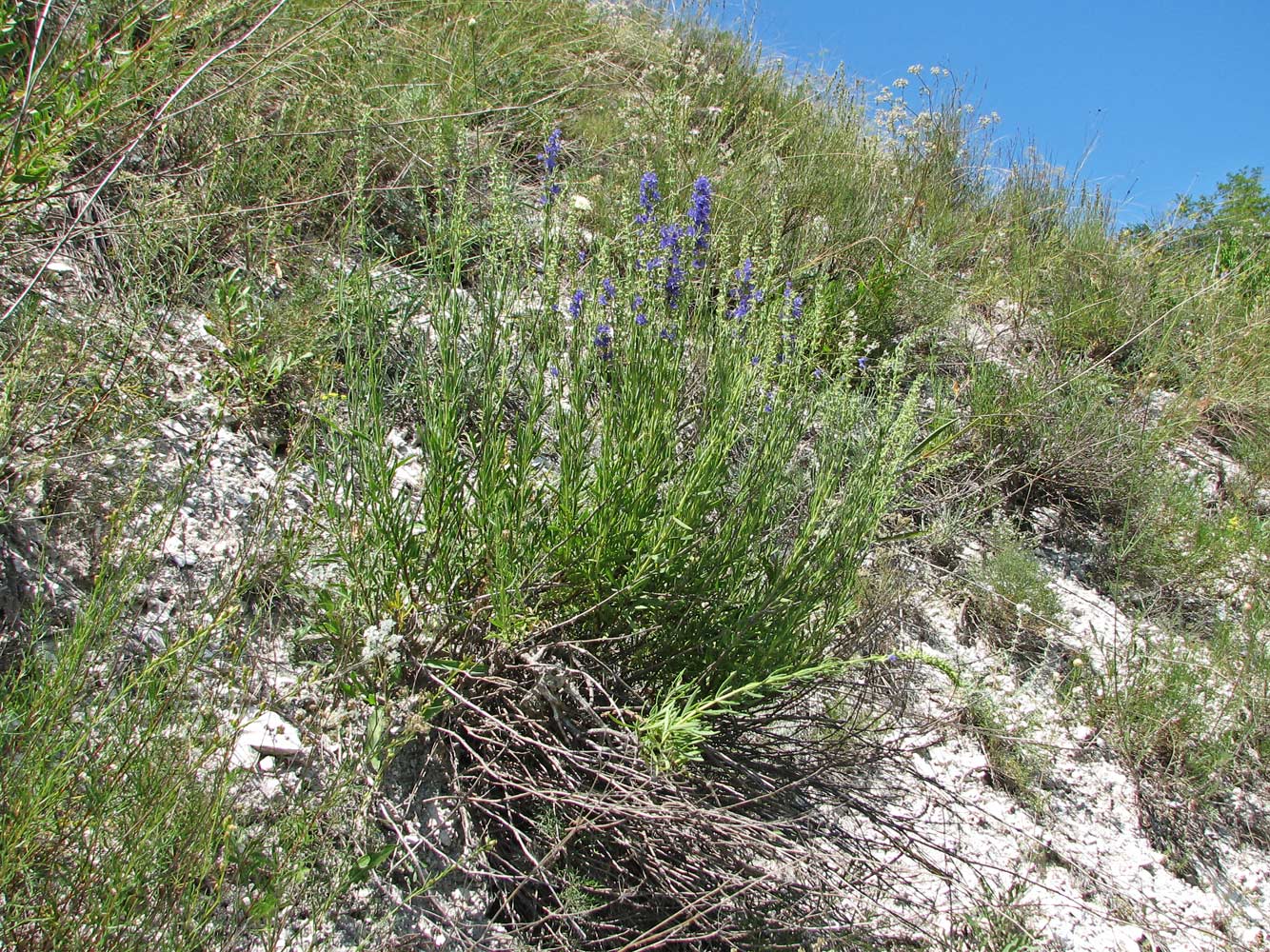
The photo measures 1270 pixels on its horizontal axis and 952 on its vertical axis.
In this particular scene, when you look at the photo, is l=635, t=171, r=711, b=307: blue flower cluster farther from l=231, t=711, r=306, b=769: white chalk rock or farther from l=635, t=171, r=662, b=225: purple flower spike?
l=231, t=711, r=306, b=769: white chalk rock

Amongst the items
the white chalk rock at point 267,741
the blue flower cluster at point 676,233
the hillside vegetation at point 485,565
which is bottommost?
the white chalk rock at point 267,741

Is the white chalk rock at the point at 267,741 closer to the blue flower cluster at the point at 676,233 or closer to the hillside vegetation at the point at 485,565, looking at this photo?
the hillside vegetation at the point at 485,565

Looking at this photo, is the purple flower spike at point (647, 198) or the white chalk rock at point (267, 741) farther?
the purple flower spike at point (647, 198)

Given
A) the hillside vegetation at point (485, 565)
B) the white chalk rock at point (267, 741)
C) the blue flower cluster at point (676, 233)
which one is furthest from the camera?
the blue flower cluster at point (676, 233)

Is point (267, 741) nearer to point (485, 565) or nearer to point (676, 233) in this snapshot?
point (485, 565)

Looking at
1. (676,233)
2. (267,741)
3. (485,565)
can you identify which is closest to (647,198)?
(676,233)

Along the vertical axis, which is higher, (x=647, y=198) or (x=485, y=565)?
(x=647, y=198)

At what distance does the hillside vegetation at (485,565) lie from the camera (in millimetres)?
1688

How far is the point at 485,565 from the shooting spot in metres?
2.04

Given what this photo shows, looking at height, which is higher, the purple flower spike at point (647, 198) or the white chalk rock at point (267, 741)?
the purple flower spike at point (647, 198)

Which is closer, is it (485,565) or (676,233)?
(485,565)

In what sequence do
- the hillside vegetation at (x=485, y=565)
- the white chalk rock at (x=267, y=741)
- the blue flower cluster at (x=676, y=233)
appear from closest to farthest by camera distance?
the hillside vegetation at (x=485, y=565) → the white chalk rock at (x=267, y=741) → the blue flower cluster at (x=676, y=233)

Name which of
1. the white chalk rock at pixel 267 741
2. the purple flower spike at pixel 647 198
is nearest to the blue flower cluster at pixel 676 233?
the purple flower spike at pixel 647 198

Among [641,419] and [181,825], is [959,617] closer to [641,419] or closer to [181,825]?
[641,419]
